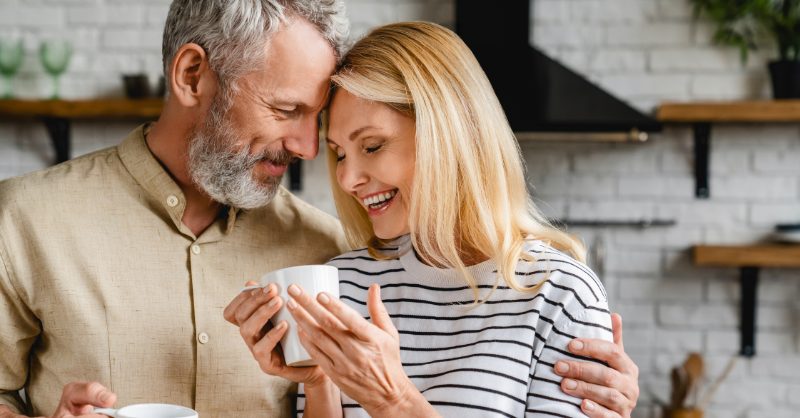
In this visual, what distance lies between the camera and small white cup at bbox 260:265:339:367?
1097mm

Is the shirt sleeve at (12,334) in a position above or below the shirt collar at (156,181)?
below

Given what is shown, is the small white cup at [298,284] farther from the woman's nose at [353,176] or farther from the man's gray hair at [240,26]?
the man's gray hair at [240,26]

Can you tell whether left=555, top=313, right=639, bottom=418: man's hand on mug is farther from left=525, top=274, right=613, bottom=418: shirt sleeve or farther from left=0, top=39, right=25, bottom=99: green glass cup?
left=0, top=39, right=25, bottom=99: green glass cup

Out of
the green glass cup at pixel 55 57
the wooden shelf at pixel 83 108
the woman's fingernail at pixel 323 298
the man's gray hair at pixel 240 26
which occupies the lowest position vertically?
the wooden shelf at pixel 83 108

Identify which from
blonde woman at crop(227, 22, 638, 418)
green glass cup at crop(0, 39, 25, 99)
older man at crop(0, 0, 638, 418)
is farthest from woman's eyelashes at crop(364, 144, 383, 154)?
green glass cup at crop(0, 39, 25, 99)

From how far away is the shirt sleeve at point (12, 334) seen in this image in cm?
134

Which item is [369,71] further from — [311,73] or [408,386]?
[408,386]

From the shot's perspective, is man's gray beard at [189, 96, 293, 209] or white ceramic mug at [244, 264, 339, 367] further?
man's gray beard at [189, 96, 293, 209]

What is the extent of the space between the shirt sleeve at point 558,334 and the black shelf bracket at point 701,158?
202 centimetres

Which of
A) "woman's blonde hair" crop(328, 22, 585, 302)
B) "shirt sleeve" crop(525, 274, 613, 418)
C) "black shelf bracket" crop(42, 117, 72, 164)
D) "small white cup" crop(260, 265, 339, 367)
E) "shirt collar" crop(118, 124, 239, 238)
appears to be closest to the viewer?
"small white cup" crop(260, 265, 339, 367)

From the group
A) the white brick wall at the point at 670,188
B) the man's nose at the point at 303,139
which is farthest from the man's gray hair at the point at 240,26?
the white brick wall at the point at 670,188

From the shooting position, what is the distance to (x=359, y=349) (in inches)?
41.7

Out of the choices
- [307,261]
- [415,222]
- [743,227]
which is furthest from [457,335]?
[743,227]

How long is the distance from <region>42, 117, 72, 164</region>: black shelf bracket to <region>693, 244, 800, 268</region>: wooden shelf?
7.67ft
